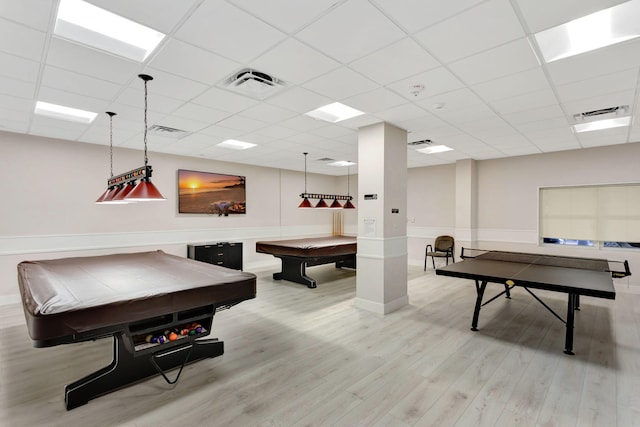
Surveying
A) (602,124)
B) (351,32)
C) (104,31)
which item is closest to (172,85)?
(104,31)

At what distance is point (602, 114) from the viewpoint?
3914mm

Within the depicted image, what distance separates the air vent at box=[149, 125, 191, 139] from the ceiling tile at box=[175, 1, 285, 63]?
264 cm

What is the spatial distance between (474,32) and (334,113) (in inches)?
87.2

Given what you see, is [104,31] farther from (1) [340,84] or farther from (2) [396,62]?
(2) [396,62]

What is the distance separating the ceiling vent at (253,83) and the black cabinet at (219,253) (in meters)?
4.40

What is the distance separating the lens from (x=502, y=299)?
5.13 meters

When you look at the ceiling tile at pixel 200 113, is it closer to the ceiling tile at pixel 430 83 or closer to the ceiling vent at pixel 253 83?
the ceiling vent at pixel 253 83

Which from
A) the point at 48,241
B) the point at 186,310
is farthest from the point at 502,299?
the point at 48,241

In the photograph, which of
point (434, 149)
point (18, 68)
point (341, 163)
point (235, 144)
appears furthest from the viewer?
point (341, 163)

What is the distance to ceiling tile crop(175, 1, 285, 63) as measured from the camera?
199 centimetres

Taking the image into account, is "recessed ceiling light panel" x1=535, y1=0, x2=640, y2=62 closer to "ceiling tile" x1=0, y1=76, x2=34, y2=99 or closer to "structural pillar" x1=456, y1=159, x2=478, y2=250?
"ceiling tile" x1=0, y1=76, x2=34, y2=99

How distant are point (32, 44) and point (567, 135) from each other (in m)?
6.72

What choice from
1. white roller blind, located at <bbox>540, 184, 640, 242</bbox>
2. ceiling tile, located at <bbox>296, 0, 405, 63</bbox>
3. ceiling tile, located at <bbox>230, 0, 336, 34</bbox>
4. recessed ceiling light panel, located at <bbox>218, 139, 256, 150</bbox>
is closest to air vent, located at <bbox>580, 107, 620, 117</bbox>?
white roller blind, located at <bbox>540, 184, 640, 242</bbox>

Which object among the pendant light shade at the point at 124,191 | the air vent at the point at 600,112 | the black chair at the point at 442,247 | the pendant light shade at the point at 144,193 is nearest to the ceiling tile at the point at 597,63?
the air vent at the point at 600,112
